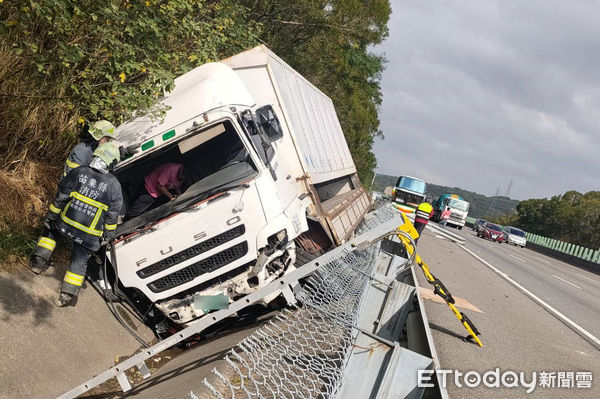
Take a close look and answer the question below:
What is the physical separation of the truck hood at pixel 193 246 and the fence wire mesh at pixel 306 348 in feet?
2.80

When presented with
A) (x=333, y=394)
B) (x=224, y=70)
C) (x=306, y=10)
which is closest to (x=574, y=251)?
(x=306, y=10)

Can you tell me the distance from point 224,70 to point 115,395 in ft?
13.7

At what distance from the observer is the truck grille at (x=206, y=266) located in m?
5.64

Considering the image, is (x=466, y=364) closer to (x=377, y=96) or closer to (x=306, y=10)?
(x=306, y=10)

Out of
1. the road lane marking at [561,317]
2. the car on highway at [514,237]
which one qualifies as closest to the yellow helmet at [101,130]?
the road lane marking at [561,317]

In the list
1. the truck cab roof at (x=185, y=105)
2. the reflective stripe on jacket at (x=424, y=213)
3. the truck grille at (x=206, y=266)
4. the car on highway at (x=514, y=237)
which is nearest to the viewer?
the truck grille at (x=206, y=266)

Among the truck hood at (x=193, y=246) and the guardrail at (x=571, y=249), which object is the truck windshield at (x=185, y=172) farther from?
the guardrail at (x=571, y=249)

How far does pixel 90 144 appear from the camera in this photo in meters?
6.38

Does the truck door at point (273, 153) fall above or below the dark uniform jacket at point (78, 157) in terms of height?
above

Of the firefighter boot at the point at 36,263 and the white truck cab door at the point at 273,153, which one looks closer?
the firefighter boot at the point at 36,263

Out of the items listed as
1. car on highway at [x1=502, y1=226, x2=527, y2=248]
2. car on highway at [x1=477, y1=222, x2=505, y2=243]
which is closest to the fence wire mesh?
car on highway at [x1=477, y1=222, x2=505, y2=243]

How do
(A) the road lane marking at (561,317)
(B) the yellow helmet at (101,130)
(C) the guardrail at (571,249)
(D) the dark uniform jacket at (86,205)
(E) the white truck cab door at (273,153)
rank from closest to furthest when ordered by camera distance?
(D) the dark uniform jacket at (86,205), (B) the yellow helmet at (101,130), (E) the white truck cab door at (273,153), (A) the road lane marking at (561,317), (C) the guardrail at (571,249)

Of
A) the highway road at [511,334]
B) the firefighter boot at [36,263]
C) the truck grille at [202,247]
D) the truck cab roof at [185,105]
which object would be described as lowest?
the firefighter boot at [36,263]

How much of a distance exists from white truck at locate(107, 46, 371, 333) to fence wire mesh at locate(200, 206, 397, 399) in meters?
0.69
